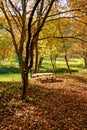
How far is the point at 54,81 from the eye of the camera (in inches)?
1008

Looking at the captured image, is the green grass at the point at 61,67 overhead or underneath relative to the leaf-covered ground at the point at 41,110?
underneath

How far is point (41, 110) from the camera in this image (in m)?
15.0

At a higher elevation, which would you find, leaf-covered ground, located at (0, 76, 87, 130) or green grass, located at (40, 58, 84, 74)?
leaf-covered ground, located at (0, 76, 87, 130)

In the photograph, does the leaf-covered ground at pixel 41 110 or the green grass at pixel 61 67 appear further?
the green grass at pixel 61 67

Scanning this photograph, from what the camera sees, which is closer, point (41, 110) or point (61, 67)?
point (41, 110)

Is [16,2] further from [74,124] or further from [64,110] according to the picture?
[74,124]

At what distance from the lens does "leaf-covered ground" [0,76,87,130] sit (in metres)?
13.4

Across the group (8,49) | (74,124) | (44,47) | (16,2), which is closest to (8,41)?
(8,49)

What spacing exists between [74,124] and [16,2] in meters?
14.1

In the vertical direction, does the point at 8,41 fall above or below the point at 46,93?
above

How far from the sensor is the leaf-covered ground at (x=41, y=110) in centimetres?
1337

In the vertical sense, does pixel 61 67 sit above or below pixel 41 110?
below

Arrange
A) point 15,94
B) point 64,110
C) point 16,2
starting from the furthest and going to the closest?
point 16,2 → point 15,94 → point 64,110

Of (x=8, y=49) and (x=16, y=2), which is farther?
(x=8, y=49)
